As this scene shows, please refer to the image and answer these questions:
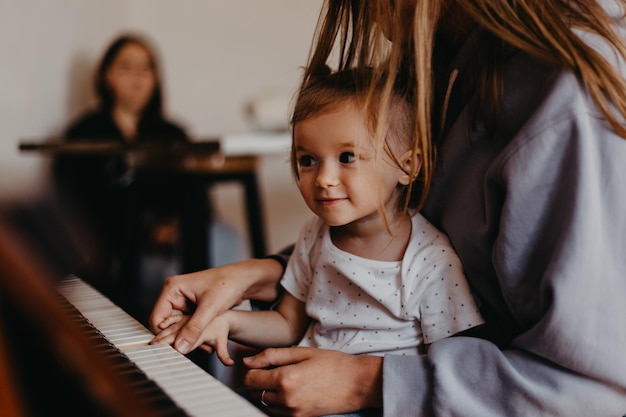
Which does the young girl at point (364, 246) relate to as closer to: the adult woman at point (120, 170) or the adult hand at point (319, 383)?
the adult hand at point (319, 383)

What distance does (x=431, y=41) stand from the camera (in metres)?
0.77

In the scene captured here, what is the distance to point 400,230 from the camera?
0.89 metres

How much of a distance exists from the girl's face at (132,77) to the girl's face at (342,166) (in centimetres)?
240

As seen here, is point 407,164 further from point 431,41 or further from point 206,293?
point 206,293

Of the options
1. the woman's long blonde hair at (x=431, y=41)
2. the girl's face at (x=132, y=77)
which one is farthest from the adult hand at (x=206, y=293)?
the girl's face at (x=132, y=77)

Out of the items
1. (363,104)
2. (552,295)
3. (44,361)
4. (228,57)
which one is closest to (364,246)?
(363,104)

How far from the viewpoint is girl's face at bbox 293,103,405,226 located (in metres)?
0.82

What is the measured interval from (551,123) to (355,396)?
36 centimetres

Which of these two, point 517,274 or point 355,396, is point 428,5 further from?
point 355,396

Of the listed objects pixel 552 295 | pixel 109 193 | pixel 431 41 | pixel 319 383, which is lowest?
pixel 109 193

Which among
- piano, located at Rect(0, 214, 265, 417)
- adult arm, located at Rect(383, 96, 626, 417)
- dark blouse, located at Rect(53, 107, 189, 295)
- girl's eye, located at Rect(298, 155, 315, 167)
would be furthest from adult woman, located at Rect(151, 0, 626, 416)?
dark blouse, located at Rect(53, 107, 189, 295)

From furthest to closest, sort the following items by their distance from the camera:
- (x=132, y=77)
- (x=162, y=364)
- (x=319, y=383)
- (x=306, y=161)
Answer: (x=132, y=77) < (x=306, y=161) < (x=319, y=383) < (x=162, y=364)

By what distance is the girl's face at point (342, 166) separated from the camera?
82cm

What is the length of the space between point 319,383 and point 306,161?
10.9 inches
